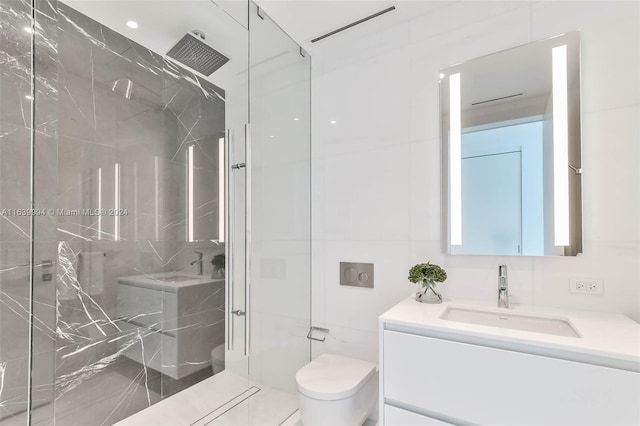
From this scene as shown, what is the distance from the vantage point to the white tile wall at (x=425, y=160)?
1.34m

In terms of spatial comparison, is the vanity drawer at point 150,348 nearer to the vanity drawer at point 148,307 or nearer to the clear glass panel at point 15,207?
the vanity drawer at point 148,307

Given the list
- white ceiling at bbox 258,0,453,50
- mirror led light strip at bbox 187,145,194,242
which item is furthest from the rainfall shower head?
mirror led light strip at bbox 187,145,194,242

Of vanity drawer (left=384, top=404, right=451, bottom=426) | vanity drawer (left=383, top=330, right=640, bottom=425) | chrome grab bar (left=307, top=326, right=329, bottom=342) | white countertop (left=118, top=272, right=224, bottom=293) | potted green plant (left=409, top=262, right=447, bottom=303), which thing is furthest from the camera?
chrome grab bar (left=307, top=326, right=329, bottom=342)

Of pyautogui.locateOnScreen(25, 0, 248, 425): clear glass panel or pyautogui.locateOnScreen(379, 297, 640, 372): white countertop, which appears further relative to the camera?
pyautogui.locateOnScreen(25, 0, 248, 425): clear glass panel

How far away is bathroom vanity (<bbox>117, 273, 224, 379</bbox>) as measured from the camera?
174cm

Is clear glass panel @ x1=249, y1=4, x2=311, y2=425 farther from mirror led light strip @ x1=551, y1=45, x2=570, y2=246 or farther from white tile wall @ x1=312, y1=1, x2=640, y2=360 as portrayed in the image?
mirror led light strip @ x1=551, y1=45, x2=570, y2=246

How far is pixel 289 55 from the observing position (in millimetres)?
2025

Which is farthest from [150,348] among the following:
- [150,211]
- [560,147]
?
[560,147]

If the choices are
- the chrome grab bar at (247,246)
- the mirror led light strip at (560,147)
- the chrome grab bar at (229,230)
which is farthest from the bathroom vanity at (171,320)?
the mirror led light strip at (560,147)

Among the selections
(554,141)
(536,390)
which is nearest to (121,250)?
(536,390)

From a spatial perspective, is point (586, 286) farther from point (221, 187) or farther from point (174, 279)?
point (174, 279)

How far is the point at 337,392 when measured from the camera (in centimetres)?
147

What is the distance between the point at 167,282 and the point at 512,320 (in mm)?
1830

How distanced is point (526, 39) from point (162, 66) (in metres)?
1.94
